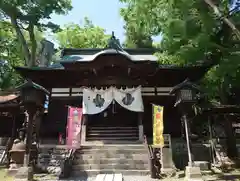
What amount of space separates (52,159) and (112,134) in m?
4.15

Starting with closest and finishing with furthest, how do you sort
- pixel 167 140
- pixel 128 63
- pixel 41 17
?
pixel 167 140 < pixel 128 63 < pixel 41 17

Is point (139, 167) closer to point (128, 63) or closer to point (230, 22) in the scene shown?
point (128, 63)

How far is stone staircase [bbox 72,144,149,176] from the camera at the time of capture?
967 cm

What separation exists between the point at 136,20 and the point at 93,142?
26.5 feet

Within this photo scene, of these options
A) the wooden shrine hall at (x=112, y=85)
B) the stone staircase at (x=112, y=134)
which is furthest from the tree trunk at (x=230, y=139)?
the stone staircase at (x=112, y=134)

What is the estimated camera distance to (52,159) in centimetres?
1080

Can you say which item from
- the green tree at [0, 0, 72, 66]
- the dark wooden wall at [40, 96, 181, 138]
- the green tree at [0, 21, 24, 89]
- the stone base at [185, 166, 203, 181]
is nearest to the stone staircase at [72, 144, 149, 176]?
the stone base at [185, 166, 203, 181]

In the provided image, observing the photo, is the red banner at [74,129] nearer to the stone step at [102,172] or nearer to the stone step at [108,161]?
the stone step at [108,161]

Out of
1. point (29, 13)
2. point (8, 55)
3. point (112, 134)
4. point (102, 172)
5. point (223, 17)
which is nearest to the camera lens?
point (223, 17)

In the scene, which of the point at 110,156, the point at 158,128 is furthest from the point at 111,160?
the point at 158,128


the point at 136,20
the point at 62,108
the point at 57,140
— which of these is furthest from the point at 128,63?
the point at 57,140

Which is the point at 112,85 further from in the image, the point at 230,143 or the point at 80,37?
the point at 80,37

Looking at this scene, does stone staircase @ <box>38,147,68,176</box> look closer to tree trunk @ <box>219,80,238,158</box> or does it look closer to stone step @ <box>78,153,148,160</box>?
stone step @ <box>78,153,148,160</box>

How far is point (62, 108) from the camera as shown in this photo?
48.9ft
